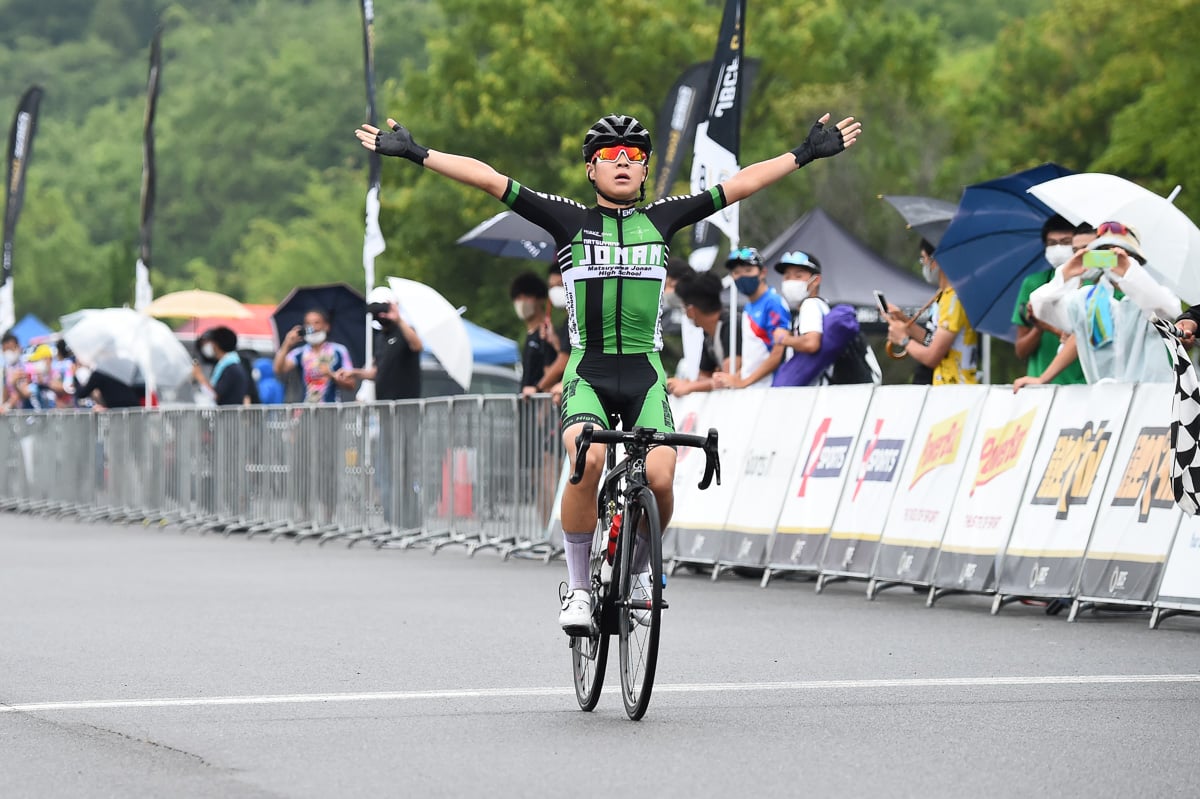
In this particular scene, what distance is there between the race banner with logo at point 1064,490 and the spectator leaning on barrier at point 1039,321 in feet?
2.93

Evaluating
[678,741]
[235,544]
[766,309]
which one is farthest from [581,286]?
[235,544]

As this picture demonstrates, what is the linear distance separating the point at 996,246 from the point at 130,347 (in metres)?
16.0

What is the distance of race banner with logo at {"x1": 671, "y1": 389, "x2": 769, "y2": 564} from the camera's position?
54.5 feet

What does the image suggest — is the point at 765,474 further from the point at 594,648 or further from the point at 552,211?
the point at 594,648

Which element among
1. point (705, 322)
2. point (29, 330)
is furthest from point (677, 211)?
point (29, 330)

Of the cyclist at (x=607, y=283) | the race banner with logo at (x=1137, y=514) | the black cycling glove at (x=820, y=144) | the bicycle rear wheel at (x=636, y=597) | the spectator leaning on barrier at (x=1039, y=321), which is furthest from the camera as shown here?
the spectator leaning on barrier at (x=1039, y=321)

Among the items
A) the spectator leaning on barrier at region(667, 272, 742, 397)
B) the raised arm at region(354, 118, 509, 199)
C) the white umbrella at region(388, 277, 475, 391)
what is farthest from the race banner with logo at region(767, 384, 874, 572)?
the raised arm at region(354, 118, 509, 199)

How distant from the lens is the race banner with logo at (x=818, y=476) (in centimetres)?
1541

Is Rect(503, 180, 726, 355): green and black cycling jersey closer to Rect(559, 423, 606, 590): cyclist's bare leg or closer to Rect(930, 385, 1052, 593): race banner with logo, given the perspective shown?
Rect(559, 423, 606, 590): cyclist's bare leg

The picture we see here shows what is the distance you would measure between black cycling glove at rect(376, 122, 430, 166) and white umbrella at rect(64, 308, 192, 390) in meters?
19.7

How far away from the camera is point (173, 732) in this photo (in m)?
8.19

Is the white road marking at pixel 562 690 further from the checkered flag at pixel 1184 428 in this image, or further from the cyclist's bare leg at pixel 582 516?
the checkered flag at pixel 1184 428

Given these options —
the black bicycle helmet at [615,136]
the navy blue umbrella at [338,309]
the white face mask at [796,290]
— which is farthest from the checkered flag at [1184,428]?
the navy blue umbrella at [338,309]

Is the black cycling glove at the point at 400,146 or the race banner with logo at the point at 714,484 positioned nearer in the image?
the black cycling glove at the point at 400,146
